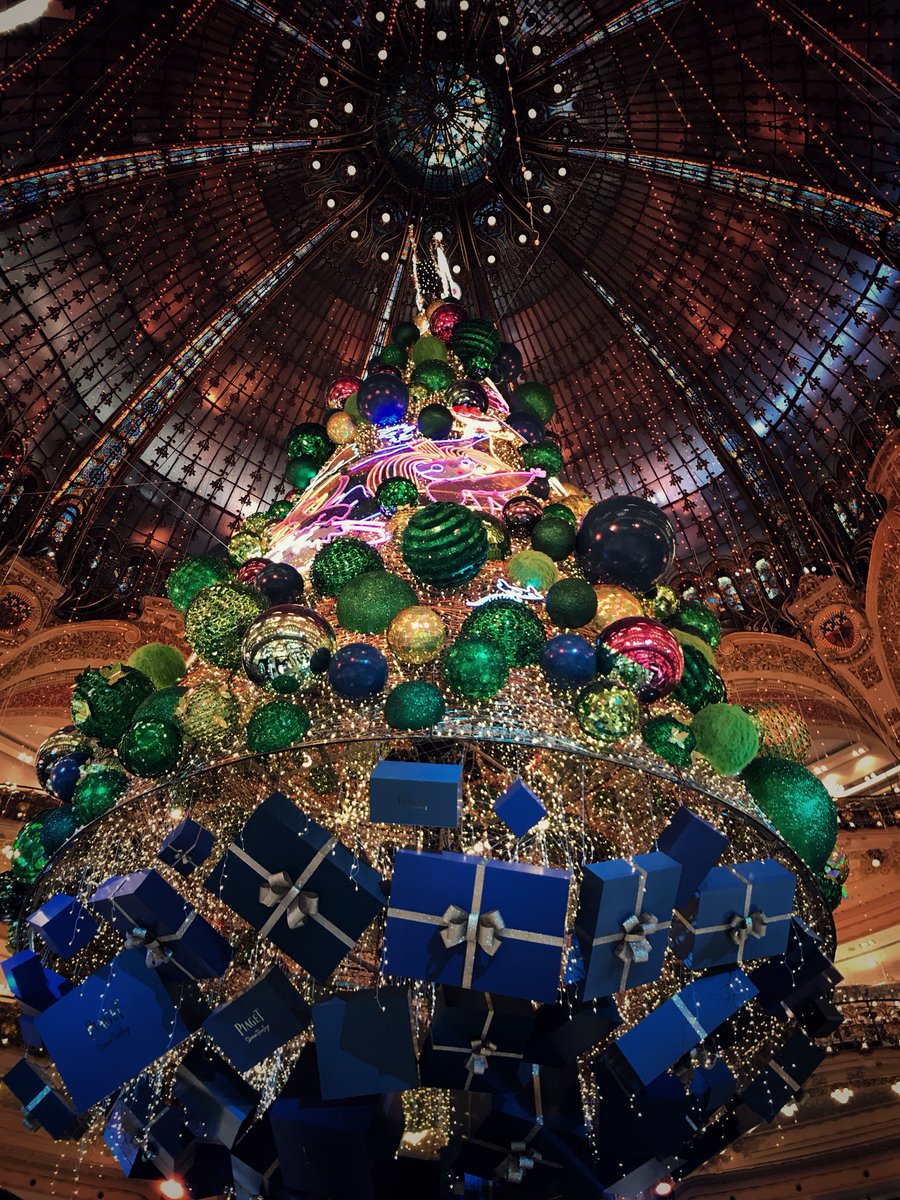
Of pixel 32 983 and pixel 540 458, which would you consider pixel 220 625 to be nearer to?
pixel 32 983

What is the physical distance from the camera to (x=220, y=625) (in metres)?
3.42

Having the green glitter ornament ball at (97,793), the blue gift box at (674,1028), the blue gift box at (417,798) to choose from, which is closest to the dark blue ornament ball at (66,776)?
the green glitter ornament ball at (97,793)

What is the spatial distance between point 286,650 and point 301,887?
947mm

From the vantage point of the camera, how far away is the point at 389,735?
2770 millimetres

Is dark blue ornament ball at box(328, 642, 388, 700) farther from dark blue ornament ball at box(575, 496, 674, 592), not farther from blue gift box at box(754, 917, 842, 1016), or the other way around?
blue gift box at box(754, 917, 842, 1016)

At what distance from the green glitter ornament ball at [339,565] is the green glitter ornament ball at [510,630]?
2.21 feet

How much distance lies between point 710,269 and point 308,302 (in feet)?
17.6

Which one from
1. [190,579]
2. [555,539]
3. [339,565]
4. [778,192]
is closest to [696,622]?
[555,539]

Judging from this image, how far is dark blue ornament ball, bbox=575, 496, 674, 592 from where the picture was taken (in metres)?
3.63

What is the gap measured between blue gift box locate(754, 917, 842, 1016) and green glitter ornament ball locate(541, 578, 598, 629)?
1.59 m

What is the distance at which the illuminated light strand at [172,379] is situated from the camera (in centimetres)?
921

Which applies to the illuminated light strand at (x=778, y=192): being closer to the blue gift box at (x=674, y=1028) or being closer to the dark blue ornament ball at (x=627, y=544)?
the dark blue ornament ball at (x=627, y=544)

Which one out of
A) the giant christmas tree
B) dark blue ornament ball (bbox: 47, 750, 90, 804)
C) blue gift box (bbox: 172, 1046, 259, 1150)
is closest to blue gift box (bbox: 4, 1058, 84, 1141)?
the giant christmas tree

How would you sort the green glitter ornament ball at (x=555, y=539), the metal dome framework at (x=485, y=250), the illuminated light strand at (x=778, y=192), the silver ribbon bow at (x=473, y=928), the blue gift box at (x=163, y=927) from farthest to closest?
the metal dome framework at (x=485, y=250)
the illuminated light strand at (x=778, y=192)
the green glitter ornament ball at (x=555, y=539)
the blue gift box at (x=163, y=927)
the silver ribbon bow at (x=473, y=928)
